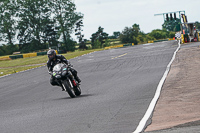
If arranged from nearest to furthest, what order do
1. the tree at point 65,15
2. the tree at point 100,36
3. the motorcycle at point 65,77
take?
the motorcycle at point 65,77
the tree at point 65,15
the tree at point 100,36

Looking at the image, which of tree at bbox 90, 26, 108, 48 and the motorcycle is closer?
the motorcycle

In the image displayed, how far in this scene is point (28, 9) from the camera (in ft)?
336

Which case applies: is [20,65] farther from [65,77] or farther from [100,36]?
[100,36]

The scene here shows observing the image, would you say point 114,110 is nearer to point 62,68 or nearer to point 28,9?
point 62,68

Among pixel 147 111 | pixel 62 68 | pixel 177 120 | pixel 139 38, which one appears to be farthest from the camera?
pixel 139 38

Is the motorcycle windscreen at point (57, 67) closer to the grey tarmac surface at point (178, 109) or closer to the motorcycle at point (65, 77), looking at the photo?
the motorcycle at point (65, 77)

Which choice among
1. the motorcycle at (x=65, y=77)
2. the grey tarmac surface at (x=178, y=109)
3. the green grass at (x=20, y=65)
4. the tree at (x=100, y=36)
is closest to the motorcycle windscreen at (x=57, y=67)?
the motorcycle at (x=65, y=77)

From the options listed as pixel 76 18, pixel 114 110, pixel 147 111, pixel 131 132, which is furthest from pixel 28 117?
pixel 76 18

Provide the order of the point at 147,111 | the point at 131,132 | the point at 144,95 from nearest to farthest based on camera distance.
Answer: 1. the point at 131,132
2. the point at 147,111
3. the point at 144,95

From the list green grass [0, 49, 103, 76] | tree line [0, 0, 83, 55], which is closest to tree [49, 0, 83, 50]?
tree line [0, 0, 83, 55]

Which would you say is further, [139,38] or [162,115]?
[139,38]

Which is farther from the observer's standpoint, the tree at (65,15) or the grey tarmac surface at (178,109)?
the tree at (65,15)

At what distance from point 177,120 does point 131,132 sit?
100 centimetres

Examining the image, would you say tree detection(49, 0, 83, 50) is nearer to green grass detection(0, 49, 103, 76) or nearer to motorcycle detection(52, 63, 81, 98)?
green grass detection(0, 49, 103, 76)
